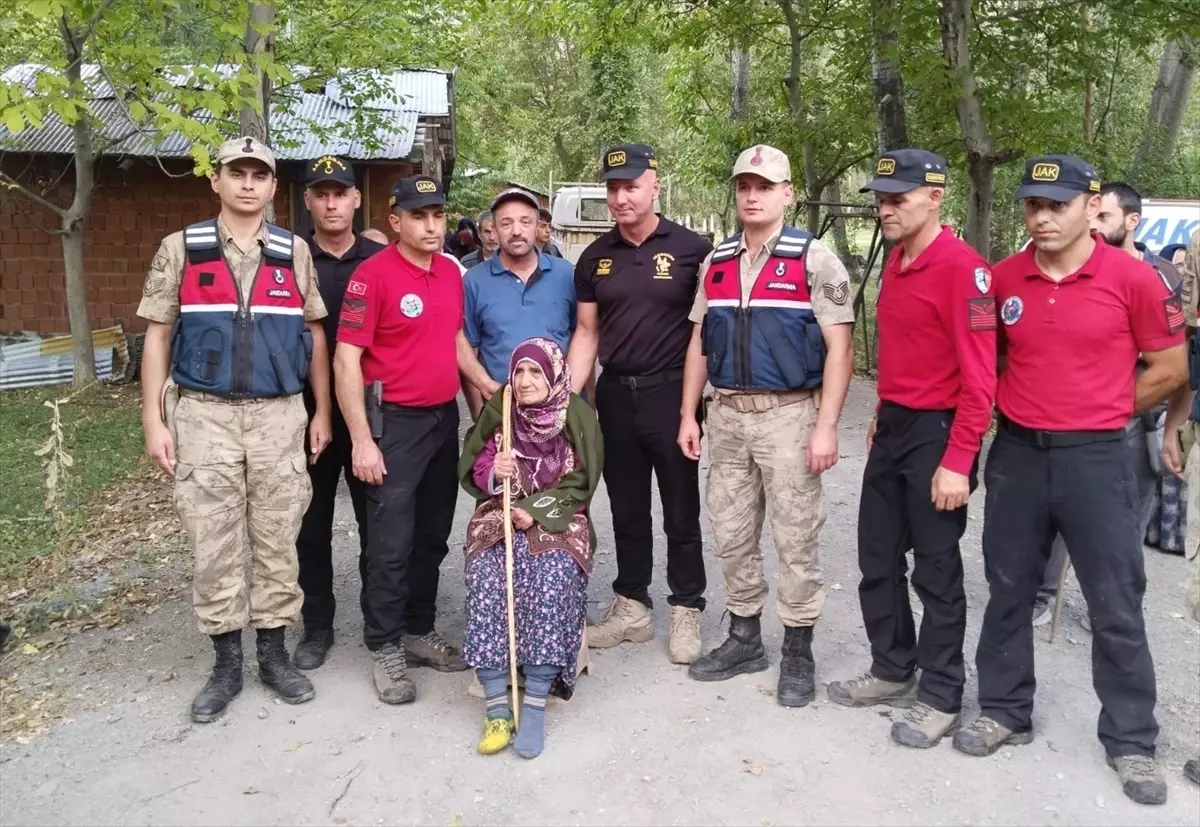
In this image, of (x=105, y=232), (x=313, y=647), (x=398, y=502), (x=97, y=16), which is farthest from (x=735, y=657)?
(x=105, y=232)

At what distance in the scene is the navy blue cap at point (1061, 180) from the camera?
332 centimetres

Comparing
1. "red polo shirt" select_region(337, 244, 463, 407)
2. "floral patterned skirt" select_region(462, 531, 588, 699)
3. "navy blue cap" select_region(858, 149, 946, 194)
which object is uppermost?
"navy blue cap" select_region(858, 149, 946, 194)

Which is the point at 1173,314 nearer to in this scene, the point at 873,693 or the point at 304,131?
the point at 873,693

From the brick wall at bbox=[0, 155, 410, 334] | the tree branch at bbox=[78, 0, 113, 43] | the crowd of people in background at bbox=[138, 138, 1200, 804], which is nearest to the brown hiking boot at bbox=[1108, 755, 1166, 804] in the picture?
the crowd of people in background at bbox=[138, 138, 1200, 804]

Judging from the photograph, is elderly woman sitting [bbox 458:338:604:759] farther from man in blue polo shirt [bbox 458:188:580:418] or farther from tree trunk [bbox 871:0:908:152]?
tree trunk [bbox 871:0:908:152]

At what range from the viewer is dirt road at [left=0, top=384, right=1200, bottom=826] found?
3322 millimetres

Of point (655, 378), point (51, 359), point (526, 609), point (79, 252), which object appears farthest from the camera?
point (51, 359)

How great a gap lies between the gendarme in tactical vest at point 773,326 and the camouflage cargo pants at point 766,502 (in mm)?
142

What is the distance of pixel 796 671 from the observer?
4.12m

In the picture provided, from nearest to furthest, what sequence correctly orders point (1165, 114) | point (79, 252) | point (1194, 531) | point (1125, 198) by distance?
point (1194, 531)
point (1125, 198)
point (79, 252)
point (1165, 114)

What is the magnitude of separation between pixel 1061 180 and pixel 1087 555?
1224 mm

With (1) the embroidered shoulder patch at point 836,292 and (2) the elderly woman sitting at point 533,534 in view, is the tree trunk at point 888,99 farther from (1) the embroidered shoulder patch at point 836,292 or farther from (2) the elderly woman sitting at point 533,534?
(2) the elderly woman sitting at point 533,534

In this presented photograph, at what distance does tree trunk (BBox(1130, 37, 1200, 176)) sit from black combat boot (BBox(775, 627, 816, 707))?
36.2 ft

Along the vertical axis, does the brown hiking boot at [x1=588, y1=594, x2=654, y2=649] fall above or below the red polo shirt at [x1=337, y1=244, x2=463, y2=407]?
below
